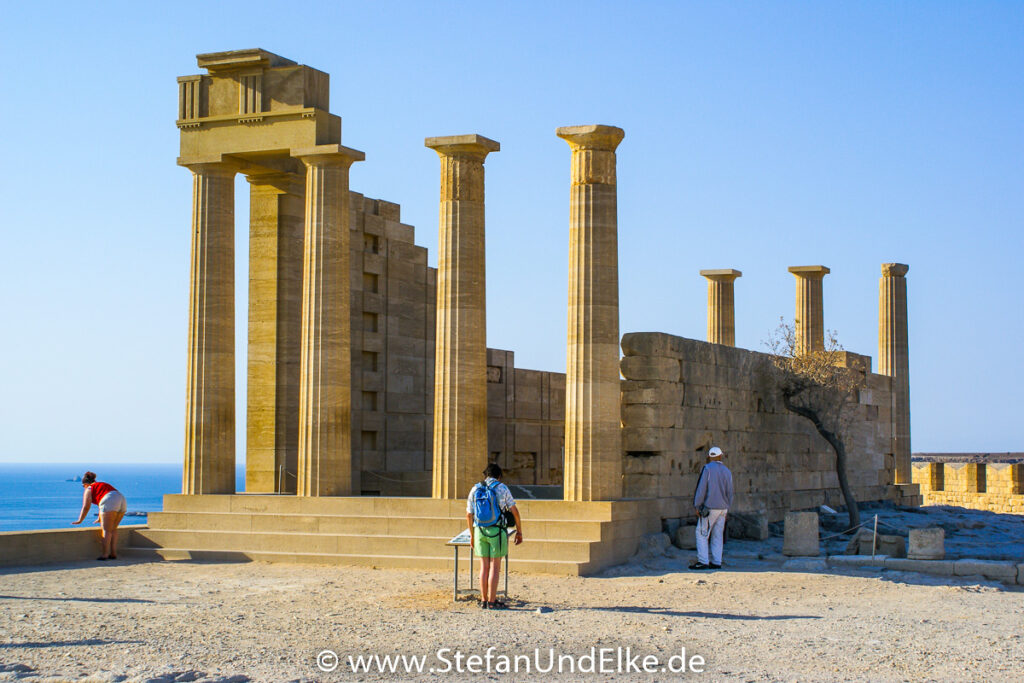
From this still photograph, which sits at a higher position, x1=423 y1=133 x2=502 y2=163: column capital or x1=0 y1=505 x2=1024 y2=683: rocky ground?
x1=423 y1=133 x2=502 y2=163: column capital

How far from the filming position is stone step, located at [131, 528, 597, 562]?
58.0 feet

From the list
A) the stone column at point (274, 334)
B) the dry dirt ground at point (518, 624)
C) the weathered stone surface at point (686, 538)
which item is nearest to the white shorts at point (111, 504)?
the dry dirt ground at point (518, 624)

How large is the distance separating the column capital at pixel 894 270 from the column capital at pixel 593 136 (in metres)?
17.0

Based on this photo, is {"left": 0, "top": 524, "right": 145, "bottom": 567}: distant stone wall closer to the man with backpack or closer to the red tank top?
the red tank top

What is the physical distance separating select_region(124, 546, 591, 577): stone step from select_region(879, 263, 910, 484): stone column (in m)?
18.2

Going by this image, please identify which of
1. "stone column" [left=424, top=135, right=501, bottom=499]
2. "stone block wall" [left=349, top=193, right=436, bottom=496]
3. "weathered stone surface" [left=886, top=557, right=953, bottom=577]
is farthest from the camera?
"stone block wall" [left=349, top=193, right=436, bottom=496]

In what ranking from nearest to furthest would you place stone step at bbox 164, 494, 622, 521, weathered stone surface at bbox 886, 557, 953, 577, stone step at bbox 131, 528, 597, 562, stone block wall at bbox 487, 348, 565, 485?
weathered stone surface at bbox 886, 557, 953, 577 < stone step at bbox 131, 528, 597, 562 < stone step at bbox 164, 494, 622, 521 < stone block wall at bbox 487, 348, 565, 485

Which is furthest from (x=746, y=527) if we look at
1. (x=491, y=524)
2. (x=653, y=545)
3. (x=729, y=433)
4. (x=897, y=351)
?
(x=897, y=351)

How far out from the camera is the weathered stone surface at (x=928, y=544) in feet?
58.6

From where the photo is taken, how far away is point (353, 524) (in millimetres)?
19531

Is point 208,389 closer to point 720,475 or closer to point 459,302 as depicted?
point 459,302

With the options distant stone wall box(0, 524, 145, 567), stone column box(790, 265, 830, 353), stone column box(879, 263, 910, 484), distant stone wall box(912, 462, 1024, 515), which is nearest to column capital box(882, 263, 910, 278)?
stone column box(879, 263, 910, 484)

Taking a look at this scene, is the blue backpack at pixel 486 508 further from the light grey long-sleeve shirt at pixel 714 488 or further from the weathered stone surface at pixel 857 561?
the weathered stone surface at pixel 857 561

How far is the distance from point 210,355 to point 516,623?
1049 centimetres
